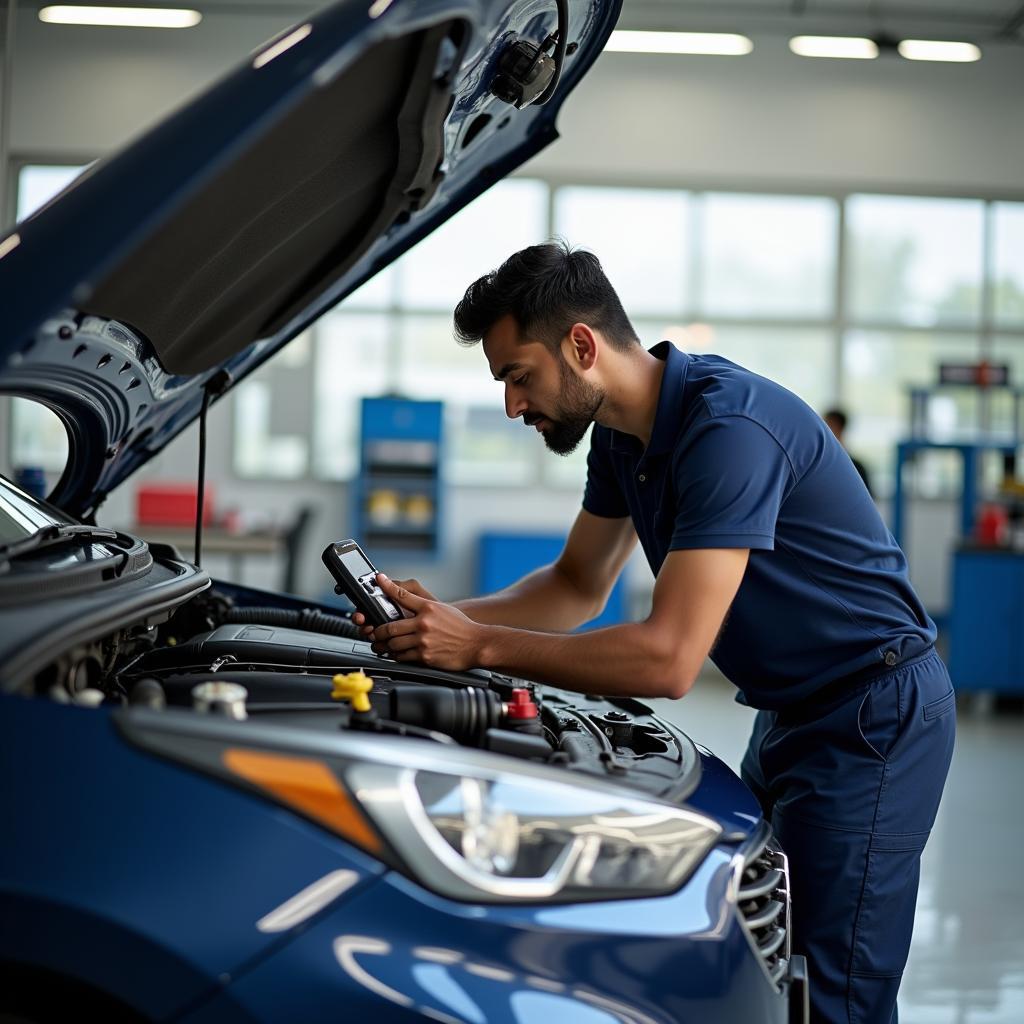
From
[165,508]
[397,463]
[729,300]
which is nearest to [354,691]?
[165,508]

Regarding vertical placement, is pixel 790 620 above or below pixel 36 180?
below

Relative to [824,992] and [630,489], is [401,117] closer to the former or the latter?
[630,489]

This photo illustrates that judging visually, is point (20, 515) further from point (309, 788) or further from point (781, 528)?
point (781, 528)

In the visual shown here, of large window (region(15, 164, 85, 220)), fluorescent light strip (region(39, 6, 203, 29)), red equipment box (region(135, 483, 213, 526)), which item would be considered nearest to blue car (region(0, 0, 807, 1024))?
red equipment box (region(135, 483, 213, 526))

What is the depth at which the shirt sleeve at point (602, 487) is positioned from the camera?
1.90 metres

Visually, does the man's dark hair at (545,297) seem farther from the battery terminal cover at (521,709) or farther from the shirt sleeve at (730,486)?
the battery terminal cover at (521,709)

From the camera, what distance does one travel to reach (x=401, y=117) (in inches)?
54.0

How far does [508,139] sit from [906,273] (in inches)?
283

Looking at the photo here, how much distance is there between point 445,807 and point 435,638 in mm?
572

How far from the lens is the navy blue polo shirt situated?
1477 millimetres

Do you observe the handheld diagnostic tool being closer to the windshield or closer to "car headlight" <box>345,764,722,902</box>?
the windshield

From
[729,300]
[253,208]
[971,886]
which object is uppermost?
[729,300]

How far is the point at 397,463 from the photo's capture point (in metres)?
7.92

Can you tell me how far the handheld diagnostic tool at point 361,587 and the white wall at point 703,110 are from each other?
642 centimetres
